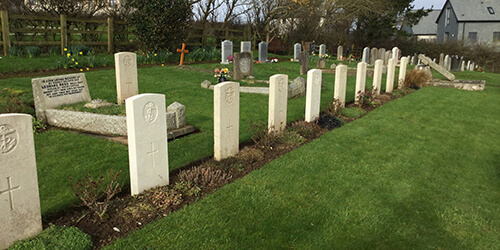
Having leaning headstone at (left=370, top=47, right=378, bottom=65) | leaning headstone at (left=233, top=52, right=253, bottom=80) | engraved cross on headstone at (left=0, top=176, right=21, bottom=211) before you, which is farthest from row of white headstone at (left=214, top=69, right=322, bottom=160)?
leaning headstone at (left=370, top=47, right=378, bottom=65)

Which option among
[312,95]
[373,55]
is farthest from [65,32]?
[373,55]

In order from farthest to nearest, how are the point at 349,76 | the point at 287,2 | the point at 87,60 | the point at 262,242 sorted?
the point at 287,2 → the point at 349,76 → the point at 87,60 → the point at 262,242

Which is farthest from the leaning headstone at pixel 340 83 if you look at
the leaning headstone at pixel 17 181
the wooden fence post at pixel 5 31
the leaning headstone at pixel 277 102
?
the wooden fence post at pixel 5 31

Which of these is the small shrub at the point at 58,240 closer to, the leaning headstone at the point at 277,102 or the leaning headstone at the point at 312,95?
the leaning headstone at the point at 277,102

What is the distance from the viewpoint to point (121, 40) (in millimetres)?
19281

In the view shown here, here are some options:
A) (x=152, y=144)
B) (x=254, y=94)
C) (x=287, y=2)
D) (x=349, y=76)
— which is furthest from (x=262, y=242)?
(x=287, y=2)

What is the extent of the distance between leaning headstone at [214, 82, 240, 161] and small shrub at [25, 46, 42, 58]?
40.1 ft

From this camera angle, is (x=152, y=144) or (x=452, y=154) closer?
(x=152, y=144)

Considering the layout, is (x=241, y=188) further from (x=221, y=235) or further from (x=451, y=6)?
(x=451, y=6)

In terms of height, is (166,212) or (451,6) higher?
(451,6)

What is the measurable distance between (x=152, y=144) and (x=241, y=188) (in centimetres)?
124

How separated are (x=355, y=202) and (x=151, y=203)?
2448 mm

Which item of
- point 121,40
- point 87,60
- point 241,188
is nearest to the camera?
point 241,188

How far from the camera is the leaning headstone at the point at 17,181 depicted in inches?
126
